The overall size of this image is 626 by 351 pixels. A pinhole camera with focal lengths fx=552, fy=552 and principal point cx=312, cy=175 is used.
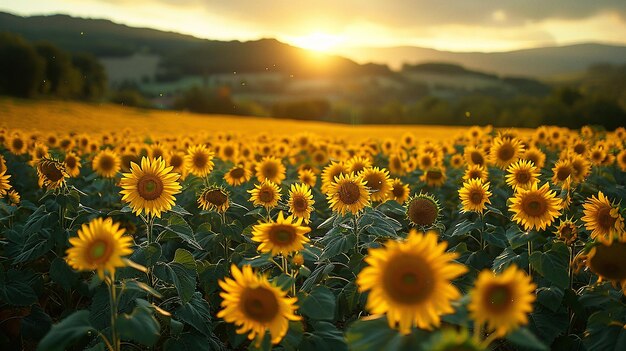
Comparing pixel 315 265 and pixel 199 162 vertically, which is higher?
pixel 199 162

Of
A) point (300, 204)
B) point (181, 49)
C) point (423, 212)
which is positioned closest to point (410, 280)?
point (423, 212)

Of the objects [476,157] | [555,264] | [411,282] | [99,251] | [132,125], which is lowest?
[132,125]

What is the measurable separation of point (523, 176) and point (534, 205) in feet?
5.96

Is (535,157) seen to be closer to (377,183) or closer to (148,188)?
(377,183)

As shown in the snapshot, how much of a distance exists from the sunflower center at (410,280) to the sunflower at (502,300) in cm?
21

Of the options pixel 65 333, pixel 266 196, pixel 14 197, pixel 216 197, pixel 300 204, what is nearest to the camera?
pixel 65 333

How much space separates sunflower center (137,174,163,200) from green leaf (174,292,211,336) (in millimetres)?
931

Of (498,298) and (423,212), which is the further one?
(423,212)

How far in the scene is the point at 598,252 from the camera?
3.21m

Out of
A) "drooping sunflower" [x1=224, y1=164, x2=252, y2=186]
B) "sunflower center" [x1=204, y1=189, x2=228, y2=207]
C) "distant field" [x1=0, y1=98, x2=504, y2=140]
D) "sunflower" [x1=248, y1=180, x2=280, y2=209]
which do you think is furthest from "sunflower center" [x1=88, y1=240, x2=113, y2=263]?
"distant field" [x1=0, y1=98, x2=504, y2=140]

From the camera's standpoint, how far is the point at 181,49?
373ft

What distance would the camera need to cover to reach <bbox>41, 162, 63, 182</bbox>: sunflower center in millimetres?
5309

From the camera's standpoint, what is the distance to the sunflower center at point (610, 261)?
310 centimetres

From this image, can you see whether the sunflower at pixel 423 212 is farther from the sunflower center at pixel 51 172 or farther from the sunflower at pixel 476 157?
the sunflower at pixel 476 157
